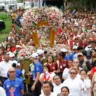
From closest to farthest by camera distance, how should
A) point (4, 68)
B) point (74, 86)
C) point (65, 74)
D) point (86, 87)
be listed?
1. point (74, 86)
2. point (86, 87)
3. point (65, 74)
4. point (4, 68)

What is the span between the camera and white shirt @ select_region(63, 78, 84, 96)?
12.8 meters

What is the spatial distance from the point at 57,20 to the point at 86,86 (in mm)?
10173

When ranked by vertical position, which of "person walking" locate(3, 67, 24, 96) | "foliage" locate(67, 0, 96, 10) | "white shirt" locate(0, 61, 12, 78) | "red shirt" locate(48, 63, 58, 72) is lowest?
"foliage" locate(67, 0, 96, 10)

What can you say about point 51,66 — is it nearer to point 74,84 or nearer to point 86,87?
point 86,87

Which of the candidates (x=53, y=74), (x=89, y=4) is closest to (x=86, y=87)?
(x=53, y=74)

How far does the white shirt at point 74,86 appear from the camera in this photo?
42.0 feet

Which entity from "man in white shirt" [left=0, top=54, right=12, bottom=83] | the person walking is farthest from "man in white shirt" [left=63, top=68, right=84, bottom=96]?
"man in white shirt" [left=0, top=54, right=12, bottom=83]

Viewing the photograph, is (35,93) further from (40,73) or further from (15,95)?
(15,95)

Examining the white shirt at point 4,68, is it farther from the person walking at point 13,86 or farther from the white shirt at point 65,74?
the person walking at point 13,86

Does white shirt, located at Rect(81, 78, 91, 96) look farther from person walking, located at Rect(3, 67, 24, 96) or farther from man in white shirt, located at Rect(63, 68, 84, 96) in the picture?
person walking, located at Rect(3, 67, 24, 96)

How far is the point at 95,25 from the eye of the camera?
2975cm

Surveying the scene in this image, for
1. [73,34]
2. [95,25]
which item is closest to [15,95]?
[73,34]

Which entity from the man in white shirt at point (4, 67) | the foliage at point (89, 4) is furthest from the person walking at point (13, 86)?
the foliage at point (89, 4)

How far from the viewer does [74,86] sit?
1284 cm
